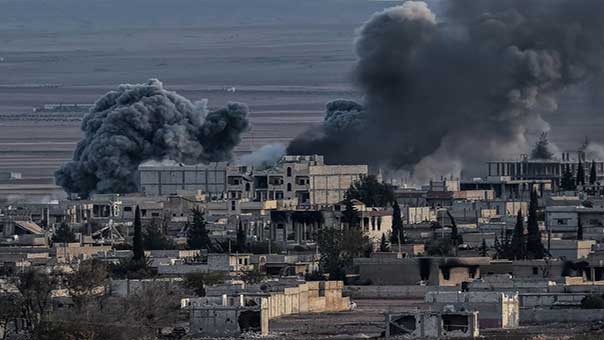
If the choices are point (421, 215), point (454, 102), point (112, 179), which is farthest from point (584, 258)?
point (454, 102)

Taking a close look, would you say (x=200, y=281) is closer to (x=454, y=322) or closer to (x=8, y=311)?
(x=8, y=311)

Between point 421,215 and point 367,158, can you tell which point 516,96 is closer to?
point 367,158

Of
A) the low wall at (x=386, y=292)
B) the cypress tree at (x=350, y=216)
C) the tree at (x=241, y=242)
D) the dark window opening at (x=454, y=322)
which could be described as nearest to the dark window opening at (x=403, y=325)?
the dark window opening at (x=454, y=322)

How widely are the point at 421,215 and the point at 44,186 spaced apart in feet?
82.4

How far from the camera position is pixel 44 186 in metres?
101

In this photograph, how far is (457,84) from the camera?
323ft

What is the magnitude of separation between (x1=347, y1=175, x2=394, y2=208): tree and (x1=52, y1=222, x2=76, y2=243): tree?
958 centimetres

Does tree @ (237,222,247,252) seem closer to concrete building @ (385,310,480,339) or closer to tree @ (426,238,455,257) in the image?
tree @ (426,238,455,257)

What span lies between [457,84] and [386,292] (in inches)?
1761

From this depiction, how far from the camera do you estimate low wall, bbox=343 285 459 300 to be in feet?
174

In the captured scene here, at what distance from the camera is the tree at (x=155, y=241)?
65.2 m

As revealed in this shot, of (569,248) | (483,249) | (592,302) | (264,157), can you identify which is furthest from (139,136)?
(592,302)

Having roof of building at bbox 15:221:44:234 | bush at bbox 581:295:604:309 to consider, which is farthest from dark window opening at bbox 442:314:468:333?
roof of building at bbox 15:221:44:234

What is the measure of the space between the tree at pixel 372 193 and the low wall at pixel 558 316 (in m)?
30.9
